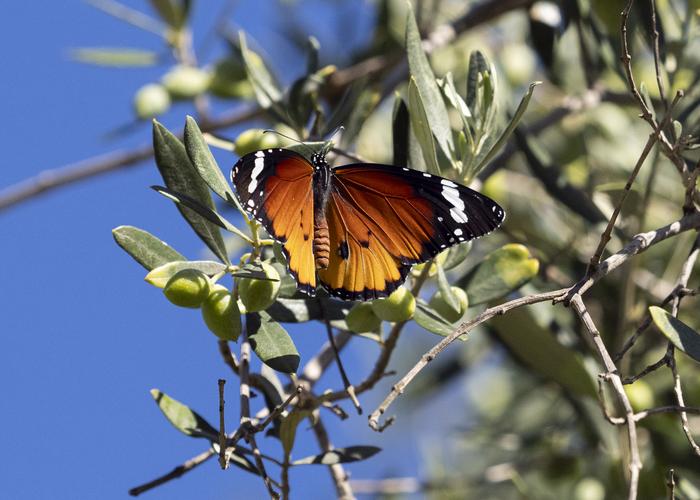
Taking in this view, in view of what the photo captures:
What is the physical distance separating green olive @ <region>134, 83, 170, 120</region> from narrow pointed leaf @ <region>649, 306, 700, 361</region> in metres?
1.46

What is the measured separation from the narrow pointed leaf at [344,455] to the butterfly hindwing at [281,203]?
0.28 m

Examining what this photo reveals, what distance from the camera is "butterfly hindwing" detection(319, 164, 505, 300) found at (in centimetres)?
122

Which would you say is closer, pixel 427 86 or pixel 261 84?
pixel 427 86

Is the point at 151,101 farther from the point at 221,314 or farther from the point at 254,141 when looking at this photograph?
the point at 221,314

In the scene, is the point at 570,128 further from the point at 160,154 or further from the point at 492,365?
the point at 160,154

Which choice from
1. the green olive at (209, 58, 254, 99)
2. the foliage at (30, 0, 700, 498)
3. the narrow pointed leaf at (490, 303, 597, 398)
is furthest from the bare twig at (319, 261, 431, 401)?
the green olive at (209, 58, 254, 99)

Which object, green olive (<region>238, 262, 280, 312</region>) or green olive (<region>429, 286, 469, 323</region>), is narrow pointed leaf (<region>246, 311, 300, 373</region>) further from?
green olive (<region>429, 286, 469, 323</region>)

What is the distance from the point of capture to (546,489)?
2.14 metres

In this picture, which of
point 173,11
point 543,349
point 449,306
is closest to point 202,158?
point 449,306

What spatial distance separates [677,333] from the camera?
1.03m

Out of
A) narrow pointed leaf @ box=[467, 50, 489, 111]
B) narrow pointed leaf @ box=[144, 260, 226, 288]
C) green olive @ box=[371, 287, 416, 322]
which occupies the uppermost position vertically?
narrow pointed leaf @ box=[467, 50, 489, 111]

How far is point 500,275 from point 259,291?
0.42m

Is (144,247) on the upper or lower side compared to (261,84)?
lower

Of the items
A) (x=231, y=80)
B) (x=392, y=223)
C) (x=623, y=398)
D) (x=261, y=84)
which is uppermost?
(x=231, y=80)
